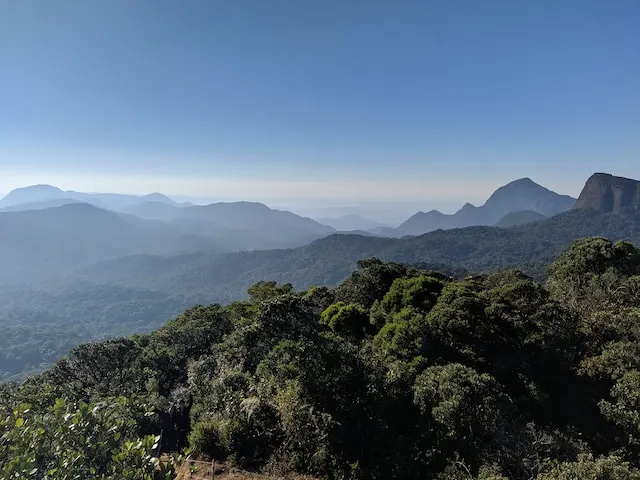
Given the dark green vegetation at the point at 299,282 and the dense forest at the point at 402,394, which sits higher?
the dense forest at the point at 402,394

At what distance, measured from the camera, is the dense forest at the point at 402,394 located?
852 cm

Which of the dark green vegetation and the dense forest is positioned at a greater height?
the dense forest

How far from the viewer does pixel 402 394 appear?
10828 mm

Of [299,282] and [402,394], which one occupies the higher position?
[402,394]

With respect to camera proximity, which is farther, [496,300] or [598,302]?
[598,302]

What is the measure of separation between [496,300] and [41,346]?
473 ft

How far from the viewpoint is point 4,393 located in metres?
14.9

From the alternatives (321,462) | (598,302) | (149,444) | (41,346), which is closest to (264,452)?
(321,462)

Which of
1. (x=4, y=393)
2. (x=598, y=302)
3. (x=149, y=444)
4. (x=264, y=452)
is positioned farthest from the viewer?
(x=598, y=302)

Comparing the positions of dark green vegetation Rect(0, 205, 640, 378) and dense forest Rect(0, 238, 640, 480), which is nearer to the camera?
dense forest Rect(0, 238, 640, 480)

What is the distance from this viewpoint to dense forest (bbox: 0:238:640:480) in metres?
8.52

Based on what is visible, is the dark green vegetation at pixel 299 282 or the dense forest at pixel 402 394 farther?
the dark green vegetation at pixel 299 282

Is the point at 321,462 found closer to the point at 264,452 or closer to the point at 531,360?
the point at 264,452

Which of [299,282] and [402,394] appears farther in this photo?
[299,282]
